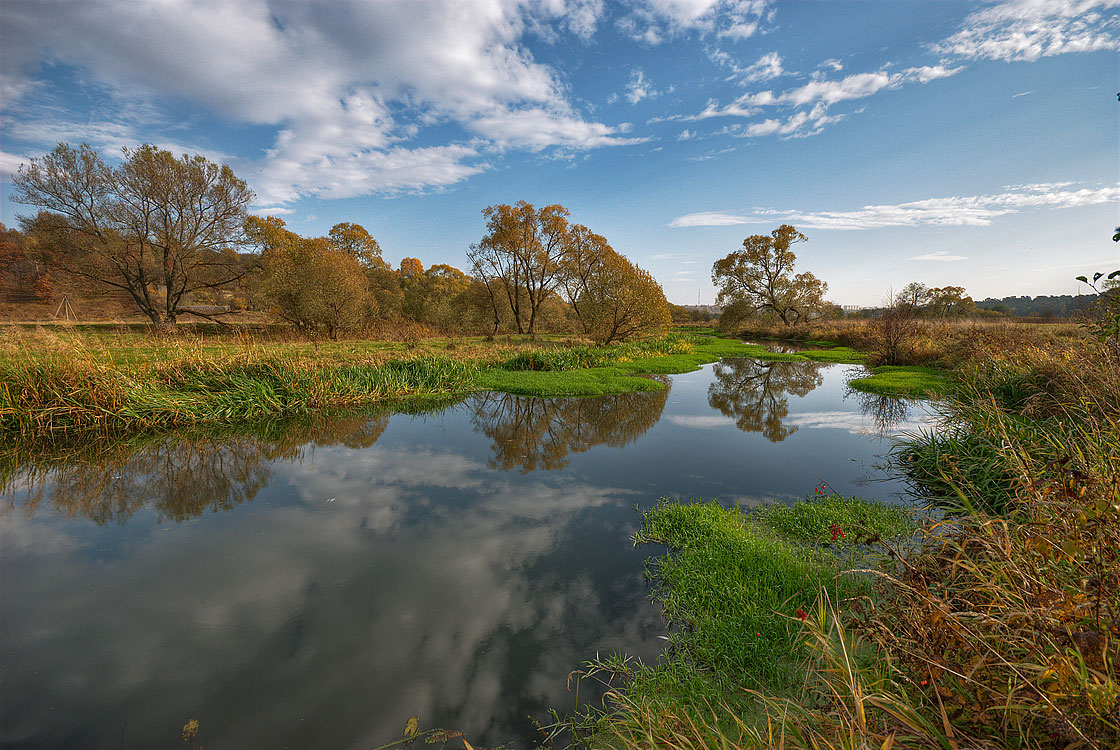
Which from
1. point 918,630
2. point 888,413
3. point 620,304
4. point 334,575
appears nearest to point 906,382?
point 888,413

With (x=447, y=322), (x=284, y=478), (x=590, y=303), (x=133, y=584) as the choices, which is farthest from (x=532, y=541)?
(x=447, y=322)

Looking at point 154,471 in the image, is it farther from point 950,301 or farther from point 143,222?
point 950,301

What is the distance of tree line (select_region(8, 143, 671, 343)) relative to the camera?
70.2ft

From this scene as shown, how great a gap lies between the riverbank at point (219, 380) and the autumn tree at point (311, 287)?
31.8 feet

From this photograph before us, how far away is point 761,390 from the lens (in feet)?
51.8

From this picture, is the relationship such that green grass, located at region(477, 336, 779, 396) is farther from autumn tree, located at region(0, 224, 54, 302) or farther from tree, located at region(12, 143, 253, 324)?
autumn tree, located at region(0, 224, 54, 302)

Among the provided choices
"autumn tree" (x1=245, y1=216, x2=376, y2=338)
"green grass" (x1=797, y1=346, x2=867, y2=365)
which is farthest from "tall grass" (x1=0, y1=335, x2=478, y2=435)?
"green grass" (x1=797, y1=346, x2=867, y2=365)

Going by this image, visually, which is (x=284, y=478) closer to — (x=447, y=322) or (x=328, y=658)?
(x=328, y=658)

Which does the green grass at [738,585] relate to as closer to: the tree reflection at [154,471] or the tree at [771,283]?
the tree reflection at [154,471]

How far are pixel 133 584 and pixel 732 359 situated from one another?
86.8 feet

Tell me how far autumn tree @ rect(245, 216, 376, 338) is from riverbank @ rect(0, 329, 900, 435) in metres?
9.71

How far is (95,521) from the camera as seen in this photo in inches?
224

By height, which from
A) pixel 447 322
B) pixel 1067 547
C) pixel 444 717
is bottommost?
pixel 444 717

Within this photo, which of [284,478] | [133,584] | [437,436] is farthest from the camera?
[437,436]
